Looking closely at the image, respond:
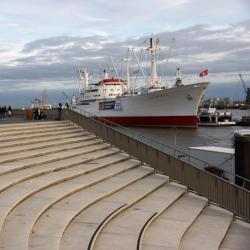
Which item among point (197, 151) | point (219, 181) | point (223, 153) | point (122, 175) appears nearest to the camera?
point (219, 181)

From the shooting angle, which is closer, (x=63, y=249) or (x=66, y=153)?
(x=63, y=249)

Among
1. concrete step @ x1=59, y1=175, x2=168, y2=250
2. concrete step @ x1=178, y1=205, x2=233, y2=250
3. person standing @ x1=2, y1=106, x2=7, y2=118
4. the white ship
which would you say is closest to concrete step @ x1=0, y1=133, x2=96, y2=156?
concrete step @ x1=59, y1=175, x2=168, y2=250

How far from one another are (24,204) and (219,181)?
5.68 m

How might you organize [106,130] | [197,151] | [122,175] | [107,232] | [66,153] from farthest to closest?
[197,151], [106,130], [66,153], [122,175], [107,232]

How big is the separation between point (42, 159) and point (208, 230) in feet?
19.1

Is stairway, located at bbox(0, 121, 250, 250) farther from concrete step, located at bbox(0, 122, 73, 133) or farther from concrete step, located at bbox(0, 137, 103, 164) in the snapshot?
concrete step, located at bbox(0, 122, 73, 133)

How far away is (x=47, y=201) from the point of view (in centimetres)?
1002

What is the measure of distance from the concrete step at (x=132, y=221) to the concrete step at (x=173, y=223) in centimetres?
18

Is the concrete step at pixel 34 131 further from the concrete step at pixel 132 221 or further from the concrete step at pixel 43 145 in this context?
the concrete step at pixel 132 221

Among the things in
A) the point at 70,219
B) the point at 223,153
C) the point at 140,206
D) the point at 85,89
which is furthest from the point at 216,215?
the point at 85,89

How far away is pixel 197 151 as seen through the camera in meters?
23.1

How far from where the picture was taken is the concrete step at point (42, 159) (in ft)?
40.3

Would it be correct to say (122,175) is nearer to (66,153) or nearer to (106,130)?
(66,153)

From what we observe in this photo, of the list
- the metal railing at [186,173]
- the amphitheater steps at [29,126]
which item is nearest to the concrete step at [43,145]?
the metal railing at [186,173]
